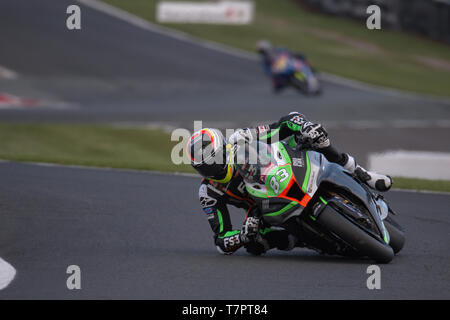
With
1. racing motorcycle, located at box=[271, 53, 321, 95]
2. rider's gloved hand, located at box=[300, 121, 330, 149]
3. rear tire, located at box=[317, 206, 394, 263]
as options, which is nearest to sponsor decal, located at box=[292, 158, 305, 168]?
rider's gloved hand, located at box=[300, 121, 330, 149]

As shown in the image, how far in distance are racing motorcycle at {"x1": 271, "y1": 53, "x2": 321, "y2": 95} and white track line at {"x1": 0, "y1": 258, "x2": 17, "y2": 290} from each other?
17359mm

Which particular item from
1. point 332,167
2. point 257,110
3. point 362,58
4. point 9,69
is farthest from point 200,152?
point 362,58

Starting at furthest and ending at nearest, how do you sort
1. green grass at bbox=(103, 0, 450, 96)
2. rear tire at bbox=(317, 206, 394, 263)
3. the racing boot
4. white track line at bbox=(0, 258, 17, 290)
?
green grass at bbox=(103, 0, 450, 96)
the racing boot
rear tire at bbox=(317, 206, 394, 263)
white track line at bbox=(0, 258, 17, 290)

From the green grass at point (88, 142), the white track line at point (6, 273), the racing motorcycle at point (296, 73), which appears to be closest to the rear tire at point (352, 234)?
the white track line at point (6, 273)

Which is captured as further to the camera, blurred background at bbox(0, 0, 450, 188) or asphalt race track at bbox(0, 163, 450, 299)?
blurred background at bbox(0, 0, 450, 188)

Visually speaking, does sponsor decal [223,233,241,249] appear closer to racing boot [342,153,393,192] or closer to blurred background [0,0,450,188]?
racing boot [342,153,393,192]

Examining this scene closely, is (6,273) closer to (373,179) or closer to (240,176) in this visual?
(240,176)

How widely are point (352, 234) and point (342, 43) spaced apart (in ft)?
87.9

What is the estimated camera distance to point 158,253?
6.66 metres

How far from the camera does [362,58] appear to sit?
98.2ft

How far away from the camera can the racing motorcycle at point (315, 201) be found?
5883 mm

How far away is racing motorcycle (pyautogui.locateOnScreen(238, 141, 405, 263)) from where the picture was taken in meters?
5.88

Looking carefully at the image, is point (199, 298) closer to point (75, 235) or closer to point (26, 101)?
point (75, 235)

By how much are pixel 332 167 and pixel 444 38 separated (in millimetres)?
27010
